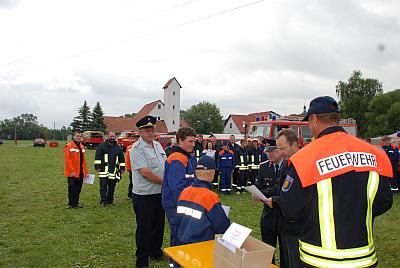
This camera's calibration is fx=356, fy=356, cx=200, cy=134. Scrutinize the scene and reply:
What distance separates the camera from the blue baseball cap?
8.43 feet

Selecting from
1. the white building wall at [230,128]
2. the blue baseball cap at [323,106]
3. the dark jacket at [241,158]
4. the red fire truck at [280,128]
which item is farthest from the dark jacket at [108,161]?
the white building wall at [230,128]

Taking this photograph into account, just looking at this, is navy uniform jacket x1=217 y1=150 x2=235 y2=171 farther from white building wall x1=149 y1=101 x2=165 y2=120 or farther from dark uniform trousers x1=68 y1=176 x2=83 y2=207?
white building wall x1=149 y1=101 x2=165 y2=120

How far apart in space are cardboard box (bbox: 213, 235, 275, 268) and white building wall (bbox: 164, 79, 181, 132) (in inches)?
2964

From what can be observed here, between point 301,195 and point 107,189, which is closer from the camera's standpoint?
point 301,195

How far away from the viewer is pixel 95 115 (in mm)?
73438

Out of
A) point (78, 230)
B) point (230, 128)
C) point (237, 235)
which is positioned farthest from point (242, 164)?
point (230, 128)

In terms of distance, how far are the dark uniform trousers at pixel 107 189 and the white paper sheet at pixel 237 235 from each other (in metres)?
7.73

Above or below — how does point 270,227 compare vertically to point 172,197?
below

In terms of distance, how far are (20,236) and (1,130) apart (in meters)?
96.5

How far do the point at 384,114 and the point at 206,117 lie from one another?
1787 inches

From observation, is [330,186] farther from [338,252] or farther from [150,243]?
[150,243]

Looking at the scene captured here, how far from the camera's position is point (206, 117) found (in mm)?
89250

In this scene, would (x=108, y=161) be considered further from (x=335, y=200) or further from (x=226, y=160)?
(x=335, y=200)

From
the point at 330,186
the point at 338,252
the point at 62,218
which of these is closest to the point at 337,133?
the point at 330,186
